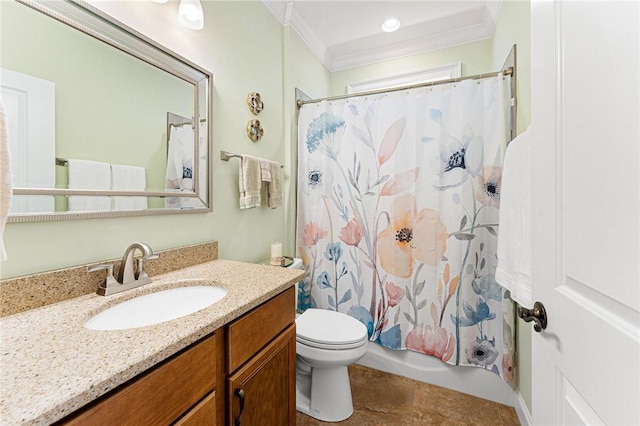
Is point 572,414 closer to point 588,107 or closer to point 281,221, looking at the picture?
point 588,107

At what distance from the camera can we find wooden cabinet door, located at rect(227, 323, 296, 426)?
831 millimetres

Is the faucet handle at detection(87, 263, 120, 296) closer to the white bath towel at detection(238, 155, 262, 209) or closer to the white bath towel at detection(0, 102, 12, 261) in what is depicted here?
the white bath towel at detection(0, 102, 12, 261)

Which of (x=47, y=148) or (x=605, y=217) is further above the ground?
(x=47, y=148)

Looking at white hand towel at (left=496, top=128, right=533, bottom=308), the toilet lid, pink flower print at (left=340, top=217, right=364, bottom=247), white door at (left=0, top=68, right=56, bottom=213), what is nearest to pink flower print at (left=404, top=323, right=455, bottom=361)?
the toilet lid

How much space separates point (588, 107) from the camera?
0.49 meters

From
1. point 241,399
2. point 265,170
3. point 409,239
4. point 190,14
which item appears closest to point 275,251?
point 265,170

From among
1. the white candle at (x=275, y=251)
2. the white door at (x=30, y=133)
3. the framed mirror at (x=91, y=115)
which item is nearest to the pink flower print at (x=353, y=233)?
the white candle at (x=275, y=251)

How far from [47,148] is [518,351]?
232 cm

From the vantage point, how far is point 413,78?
252 cm

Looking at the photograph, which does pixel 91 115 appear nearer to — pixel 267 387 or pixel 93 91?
pixel 93 91

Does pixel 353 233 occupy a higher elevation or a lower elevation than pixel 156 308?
higher

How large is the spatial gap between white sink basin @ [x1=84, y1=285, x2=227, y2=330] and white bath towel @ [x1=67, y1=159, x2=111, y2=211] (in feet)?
1.16

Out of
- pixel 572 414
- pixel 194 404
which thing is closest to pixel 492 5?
pixel 572 414

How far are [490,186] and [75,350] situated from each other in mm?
1916
